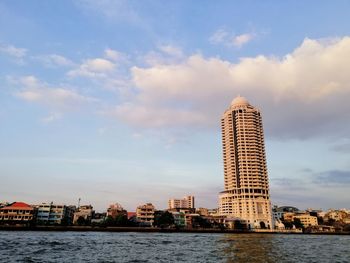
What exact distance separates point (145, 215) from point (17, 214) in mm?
53566

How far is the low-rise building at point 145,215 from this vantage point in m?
154

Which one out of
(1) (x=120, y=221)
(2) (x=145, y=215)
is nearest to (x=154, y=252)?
(1) (x=120, y=221)

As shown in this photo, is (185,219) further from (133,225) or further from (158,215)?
(133,225)

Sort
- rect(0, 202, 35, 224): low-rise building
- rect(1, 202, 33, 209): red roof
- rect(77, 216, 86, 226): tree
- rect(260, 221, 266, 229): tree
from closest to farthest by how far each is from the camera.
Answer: rect(0, 202, 35, 224): low-rise building < rect(1, 202, 33, 209): red roof < rect(77, 216, 86, 226): tree < rect(260, 221, 266, 229): tree

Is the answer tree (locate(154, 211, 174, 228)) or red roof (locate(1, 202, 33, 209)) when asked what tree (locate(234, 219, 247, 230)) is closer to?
tree (locate(154, 211, 174, 228))

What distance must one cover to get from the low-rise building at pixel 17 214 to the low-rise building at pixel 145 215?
45.1 meters

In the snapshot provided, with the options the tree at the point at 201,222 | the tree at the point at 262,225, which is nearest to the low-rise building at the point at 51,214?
the tree at the point at 201,222

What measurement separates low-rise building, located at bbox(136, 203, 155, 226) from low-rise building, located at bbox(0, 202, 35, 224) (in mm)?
45124

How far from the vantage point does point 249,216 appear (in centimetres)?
18800

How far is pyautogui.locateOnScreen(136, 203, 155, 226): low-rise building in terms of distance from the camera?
154 meters

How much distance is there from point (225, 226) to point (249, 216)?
1711cm

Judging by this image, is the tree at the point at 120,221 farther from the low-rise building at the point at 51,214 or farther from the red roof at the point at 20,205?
the red roof at the point at 20,205

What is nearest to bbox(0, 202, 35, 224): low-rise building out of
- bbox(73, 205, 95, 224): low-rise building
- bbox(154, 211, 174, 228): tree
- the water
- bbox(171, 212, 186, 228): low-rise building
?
bbox(73, 205, 95, 224): low-rise building

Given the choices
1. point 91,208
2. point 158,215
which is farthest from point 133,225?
point 91,208
